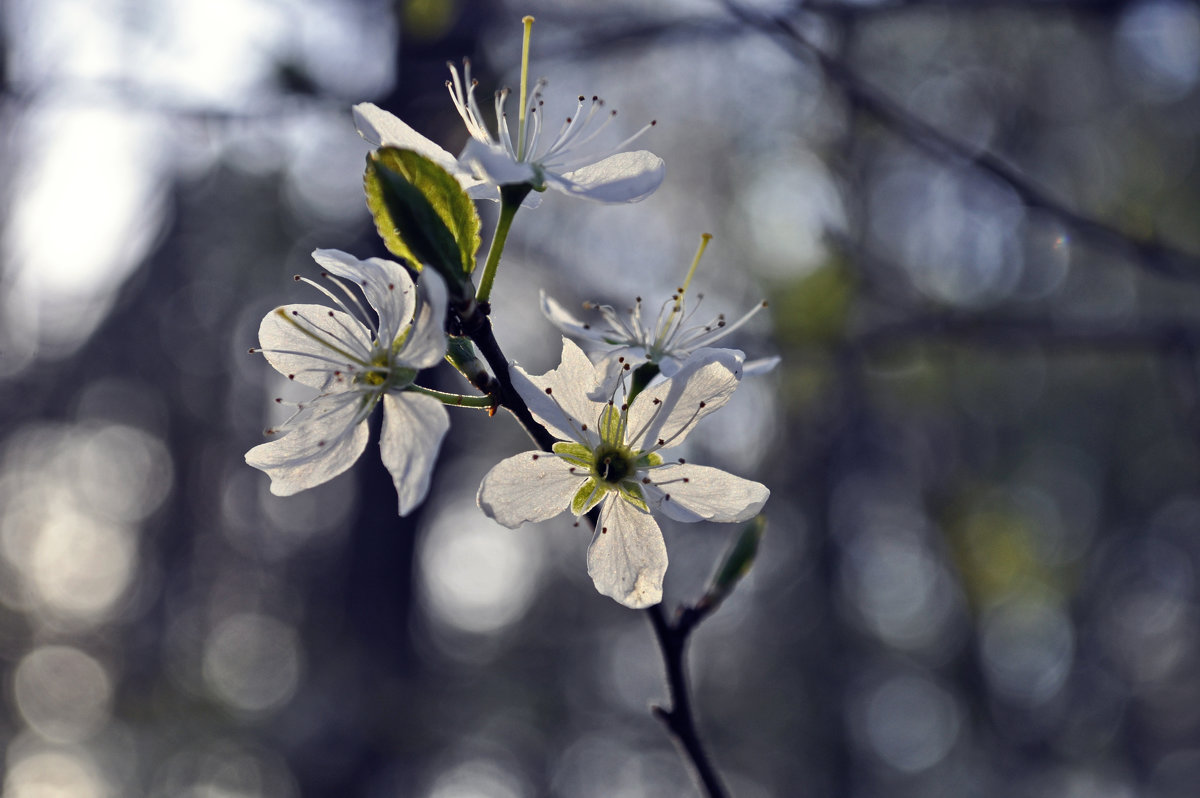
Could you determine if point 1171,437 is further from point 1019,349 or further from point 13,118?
point 13,118

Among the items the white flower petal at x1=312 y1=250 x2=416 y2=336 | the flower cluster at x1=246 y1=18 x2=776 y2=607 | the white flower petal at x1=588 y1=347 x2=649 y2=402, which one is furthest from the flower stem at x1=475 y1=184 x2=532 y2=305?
the white flower petal at x1=588 y1=347 x2=649 y2=402

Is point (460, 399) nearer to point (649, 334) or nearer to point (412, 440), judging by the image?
point (412, 440)

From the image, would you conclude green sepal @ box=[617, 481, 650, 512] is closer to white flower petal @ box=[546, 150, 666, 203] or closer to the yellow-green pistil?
the yellow-green pistil

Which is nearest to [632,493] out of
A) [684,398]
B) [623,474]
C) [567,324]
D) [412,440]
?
[623,474]

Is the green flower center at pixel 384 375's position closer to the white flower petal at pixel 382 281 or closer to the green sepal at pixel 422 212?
the white flower petal at pixel 382 281

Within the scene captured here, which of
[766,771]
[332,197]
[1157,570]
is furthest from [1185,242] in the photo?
[766,771]
